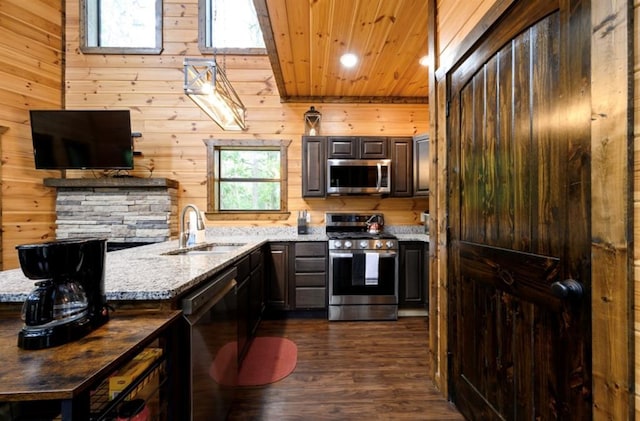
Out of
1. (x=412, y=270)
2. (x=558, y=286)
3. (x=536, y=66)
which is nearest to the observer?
(x=558, y=286)

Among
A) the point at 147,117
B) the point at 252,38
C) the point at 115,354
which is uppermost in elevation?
the point at 252,38

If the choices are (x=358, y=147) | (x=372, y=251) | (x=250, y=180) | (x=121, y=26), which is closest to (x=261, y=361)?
(x=372, y=251)

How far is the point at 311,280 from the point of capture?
3252 millimetres

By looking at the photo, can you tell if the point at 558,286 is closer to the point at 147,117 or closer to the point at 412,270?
the point at 412,270

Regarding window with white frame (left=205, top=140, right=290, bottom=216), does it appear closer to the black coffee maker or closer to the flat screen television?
the flat screen television

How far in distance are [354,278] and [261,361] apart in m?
1.34

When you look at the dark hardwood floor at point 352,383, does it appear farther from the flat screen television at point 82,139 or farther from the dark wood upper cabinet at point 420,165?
the flat screen television at point 82,139

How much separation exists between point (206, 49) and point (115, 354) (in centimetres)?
412

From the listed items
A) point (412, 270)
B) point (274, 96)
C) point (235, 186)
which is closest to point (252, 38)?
point (274, 96)

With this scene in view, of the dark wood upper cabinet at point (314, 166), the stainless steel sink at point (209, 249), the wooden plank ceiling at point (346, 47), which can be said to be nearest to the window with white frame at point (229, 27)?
the wooden plank ceiling at point (346, 47)

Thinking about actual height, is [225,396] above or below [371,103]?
below

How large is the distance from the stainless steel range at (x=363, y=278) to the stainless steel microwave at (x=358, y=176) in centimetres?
66

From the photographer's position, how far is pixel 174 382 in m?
1.10

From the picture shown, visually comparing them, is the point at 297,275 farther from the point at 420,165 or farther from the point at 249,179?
the point at 420,165
